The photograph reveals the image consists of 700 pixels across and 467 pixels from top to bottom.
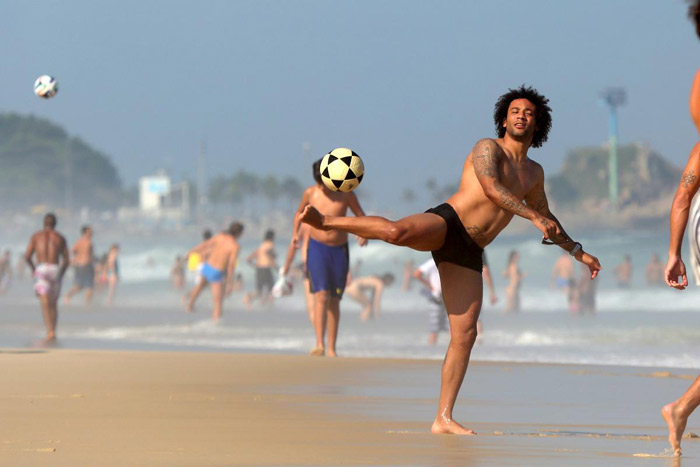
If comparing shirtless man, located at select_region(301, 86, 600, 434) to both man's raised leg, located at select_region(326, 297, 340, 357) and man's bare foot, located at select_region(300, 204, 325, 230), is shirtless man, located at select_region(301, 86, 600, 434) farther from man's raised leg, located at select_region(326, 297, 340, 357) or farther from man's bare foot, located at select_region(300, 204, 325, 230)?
man's raised leg, located at select_region(326, 297, 340, 357)

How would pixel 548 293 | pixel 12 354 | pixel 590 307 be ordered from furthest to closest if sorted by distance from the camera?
pixel 548 293 → pixel 590 307 → pixel 12 354

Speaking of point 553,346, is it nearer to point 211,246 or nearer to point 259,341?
point 259,341

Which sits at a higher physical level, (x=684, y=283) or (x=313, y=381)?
(x=684, y=283)

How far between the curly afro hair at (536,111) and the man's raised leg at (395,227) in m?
0.69

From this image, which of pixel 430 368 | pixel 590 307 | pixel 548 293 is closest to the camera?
pixel 430 368

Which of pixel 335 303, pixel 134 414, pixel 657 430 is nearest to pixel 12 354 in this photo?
pixel 335 303

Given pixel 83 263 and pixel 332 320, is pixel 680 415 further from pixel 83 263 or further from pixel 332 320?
pixel 83 263

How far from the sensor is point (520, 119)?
6742 millimetres

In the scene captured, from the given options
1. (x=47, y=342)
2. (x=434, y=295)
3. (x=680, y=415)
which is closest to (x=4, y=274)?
(x=47, y=342)

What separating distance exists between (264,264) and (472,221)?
2018 cm

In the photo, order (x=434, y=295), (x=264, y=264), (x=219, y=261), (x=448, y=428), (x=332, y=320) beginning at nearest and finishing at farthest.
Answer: (x=448, y=428) < (x=332, y=320) < (x=434, y=295) < (x=219, y=261) < (x=264, y=264)

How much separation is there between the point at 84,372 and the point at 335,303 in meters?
2.98

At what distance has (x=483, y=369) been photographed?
11000 millimetres

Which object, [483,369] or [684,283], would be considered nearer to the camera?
[684,283]
